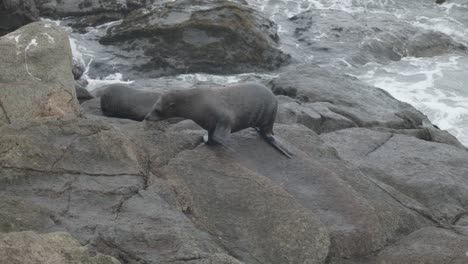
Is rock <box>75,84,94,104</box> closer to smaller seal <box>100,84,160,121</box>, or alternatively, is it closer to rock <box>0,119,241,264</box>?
smaller seal <box>100,84,160,121</box>

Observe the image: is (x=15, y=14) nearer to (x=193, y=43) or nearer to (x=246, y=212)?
(x=193, y=43)

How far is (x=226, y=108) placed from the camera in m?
7.14

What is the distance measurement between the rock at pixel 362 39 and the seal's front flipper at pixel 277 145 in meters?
9.14

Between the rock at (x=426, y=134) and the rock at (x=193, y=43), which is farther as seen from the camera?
the rock at (x=193, y=43)

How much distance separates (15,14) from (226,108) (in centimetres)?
1054

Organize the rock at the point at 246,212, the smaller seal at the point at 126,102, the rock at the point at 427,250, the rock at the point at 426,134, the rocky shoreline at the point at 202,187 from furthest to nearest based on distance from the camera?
the rock at the point at 426,134 → the smaller seal at the point at 126,102 → the rock at the point at 427,250 → the rock at the point at 246,212 → the rocky shoreline at the point at 202,187

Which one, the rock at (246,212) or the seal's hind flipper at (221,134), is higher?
the seal's hind flipper at (221,134)

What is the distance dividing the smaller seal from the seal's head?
164 cm

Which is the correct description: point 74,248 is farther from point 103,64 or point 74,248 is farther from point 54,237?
point 103,64

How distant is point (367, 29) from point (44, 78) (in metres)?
11.8

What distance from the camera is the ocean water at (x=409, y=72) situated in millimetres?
13883

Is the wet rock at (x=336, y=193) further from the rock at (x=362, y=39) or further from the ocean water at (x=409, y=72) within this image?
the rock at (x=362, y=39)

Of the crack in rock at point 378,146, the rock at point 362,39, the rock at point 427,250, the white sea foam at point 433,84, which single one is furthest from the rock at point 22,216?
the rock at point 362,39

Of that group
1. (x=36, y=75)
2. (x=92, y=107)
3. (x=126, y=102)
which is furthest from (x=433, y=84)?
(x=36, y=75)
